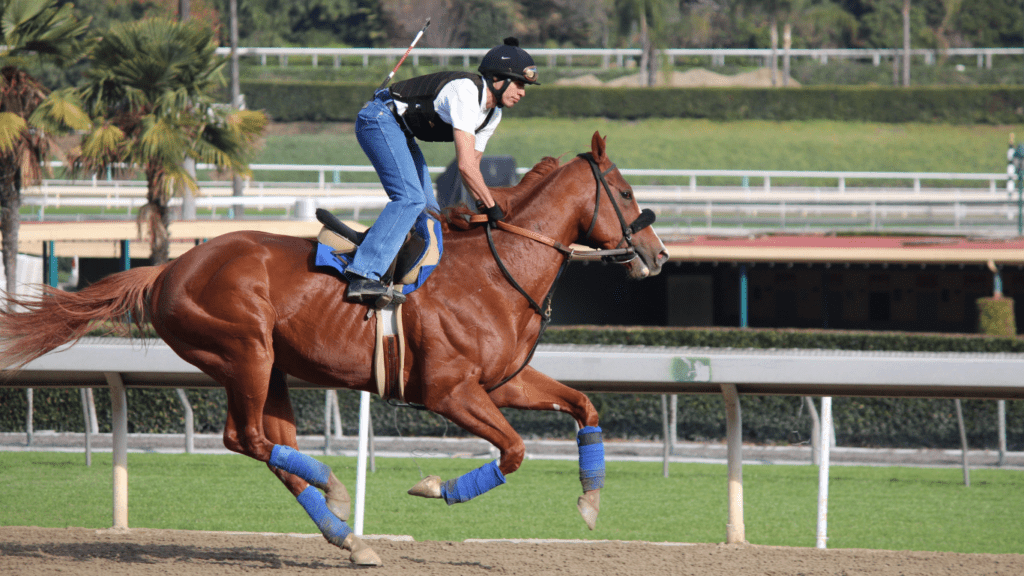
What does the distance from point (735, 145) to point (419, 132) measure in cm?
3819

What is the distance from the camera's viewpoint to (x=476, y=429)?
4.25 meters

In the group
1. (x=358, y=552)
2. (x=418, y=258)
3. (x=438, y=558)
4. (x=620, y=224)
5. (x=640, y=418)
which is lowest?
(x=640, y=418)

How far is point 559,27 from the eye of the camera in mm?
54938

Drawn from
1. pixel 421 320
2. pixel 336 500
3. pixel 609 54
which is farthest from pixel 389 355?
pixel 609 54

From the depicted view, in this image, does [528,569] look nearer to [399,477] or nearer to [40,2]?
[399,477]

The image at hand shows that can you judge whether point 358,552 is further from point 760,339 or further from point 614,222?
point 760,339

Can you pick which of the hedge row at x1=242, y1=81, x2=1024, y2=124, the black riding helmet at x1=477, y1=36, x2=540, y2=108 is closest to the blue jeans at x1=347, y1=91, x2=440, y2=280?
the black riding helmet at x1=477, y1=36, x2=540, y2=108

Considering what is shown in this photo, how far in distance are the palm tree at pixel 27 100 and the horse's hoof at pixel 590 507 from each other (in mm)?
11091

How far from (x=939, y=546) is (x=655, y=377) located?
9.58 ft

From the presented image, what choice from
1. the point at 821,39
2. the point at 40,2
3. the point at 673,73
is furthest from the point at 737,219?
the point at 821,39

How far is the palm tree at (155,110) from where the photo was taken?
46.3 feet

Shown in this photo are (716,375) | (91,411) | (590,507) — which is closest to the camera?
(590,507)


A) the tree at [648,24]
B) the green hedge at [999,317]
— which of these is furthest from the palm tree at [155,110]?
the tree at [648,24]

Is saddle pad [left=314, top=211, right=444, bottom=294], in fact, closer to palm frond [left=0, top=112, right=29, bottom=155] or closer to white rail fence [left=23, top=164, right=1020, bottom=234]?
palm frond [left=0, top=112, right=29, bottom=155]
